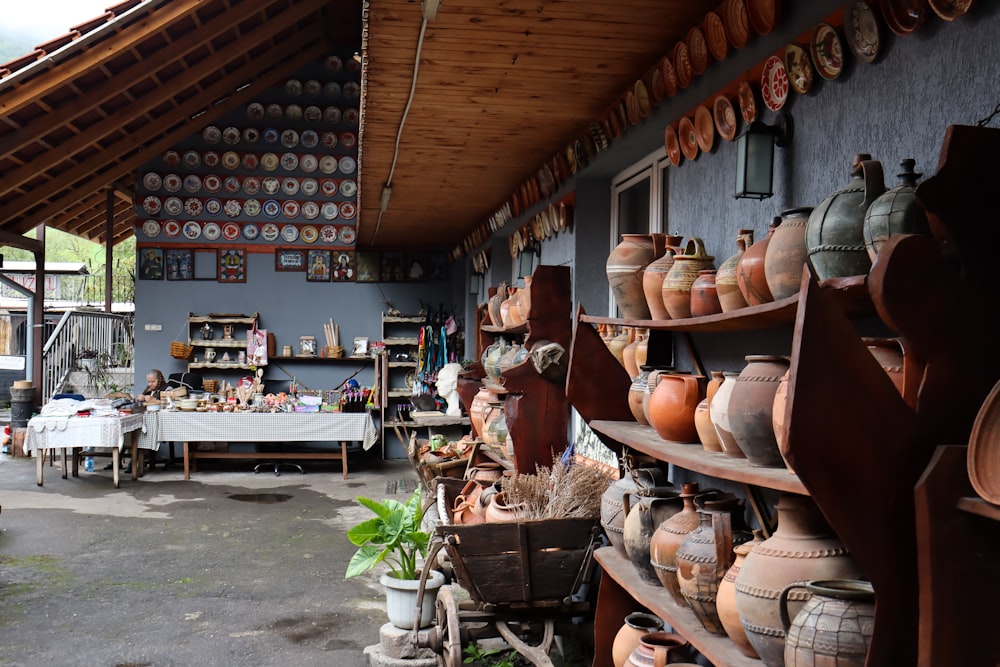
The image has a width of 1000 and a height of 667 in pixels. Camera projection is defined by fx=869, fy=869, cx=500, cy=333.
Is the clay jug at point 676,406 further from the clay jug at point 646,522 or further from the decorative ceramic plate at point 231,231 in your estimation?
the decorative ceramic plate at point 231,231

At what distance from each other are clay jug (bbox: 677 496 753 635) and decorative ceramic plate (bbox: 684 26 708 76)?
1.61 metres

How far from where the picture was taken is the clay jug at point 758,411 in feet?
6.79

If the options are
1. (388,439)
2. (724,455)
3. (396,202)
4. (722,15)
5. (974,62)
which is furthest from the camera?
(388,439)

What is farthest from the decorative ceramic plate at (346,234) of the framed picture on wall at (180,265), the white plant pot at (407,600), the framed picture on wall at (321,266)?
the white plant pot at (407,600)

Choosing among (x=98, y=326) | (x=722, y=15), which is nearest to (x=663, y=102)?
(x=722, y=15)

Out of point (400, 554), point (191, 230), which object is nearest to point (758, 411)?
point (400, 554)

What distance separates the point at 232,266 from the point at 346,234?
1520 mm

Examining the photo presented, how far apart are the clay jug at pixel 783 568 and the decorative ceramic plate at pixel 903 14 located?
1141 mm

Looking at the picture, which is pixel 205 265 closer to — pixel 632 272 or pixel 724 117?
pixel 632 272

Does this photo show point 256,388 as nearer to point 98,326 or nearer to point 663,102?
point 98,326

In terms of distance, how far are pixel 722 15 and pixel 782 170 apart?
639mm

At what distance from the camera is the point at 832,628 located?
1.73 m

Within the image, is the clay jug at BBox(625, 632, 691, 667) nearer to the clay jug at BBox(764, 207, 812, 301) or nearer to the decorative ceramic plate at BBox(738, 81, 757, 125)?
the clay jug at BBox(764, 207, 812, 301)

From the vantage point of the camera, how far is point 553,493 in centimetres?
363
